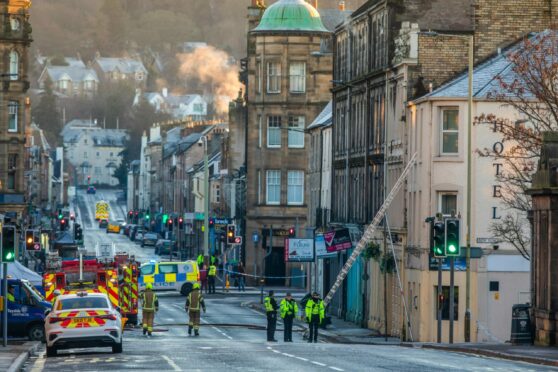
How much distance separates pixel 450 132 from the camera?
60.6 metres

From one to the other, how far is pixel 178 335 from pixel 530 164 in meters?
12.7

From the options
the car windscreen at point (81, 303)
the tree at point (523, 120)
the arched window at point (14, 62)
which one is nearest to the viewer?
the car windscreen at point (81, 303)

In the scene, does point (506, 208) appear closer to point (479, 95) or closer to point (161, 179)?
point (479, 95)

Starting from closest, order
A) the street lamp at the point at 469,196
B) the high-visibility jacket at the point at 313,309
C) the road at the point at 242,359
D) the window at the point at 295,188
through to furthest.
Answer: the road at the point at 242,359 → the street lamp at the point at 469,196 → the high-visibility jacket at the point at 313,309 → the window at the point at 295,188

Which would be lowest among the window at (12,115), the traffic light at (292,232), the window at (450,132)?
the traffic light at (292,232)

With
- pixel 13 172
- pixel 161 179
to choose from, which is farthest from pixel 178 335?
pixel 161 179

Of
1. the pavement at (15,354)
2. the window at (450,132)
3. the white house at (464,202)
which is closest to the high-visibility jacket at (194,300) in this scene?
the pavement at (15,354)

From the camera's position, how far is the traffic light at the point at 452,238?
45438 millimetres

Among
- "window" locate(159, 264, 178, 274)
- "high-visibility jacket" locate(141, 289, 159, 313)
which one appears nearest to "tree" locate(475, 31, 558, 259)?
"high-visibility jacket" locate(141, 289, 159, 313)

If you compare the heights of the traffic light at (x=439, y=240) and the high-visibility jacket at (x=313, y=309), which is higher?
the traffic light at (x=439, y=240)

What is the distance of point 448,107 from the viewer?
60250 mm

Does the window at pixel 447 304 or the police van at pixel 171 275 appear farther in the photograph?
the police van at pixel 171 275

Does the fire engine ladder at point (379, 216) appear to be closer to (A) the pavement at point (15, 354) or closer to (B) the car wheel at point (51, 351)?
(A) the pavement at point (15, 354)

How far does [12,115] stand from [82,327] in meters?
62.5
